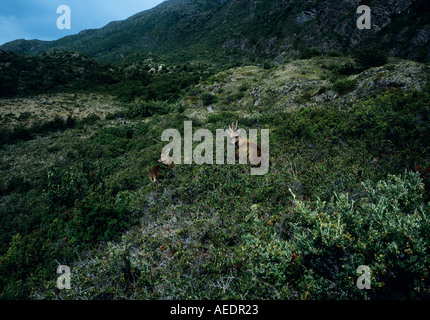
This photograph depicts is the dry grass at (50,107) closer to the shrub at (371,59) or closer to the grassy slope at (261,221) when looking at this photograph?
the grassy slope at (261,221)

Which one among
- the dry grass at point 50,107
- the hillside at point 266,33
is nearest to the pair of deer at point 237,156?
the dry grass at point 50,107

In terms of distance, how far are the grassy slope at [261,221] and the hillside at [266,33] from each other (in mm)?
32246

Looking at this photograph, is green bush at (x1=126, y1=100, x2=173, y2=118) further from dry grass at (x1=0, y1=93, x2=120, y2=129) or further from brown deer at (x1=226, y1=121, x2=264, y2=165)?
brown deer at (x1=226, y1=121, x2=264, y2=165)

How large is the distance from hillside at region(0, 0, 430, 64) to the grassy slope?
32246 millimetres

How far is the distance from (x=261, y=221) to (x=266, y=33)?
284 feet

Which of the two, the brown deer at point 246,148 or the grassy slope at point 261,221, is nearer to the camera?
the grassy slope at point 261,221

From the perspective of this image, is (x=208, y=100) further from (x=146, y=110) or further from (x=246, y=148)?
(x=246, y=148)

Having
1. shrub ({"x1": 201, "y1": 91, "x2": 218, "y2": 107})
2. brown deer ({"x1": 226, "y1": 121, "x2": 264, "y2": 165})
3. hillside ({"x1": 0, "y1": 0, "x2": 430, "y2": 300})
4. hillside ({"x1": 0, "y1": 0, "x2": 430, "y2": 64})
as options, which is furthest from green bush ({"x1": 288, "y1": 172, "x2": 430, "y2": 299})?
hillside ({"x1": 0, "y1": 0, "x2": 430, "y2": 64})

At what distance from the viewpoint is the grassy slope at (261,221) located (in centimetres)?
316

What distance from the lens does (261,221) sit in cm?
463

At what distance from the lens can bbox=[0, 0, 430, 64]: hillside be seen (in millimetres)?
→ 38625
